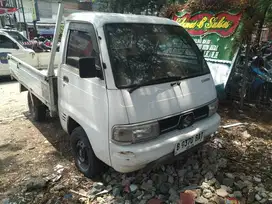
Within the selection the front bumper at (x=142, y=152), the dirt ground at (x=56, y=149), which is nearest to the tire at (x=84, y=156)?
the dirt ground at (x=56, y=149)

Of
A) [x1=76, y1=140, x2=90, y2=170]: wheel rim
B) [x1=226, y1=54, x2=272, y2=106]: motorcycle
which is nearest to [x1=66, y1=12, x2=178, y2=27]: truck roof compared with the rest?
[x1=76, y1=140, x2=90, y2=170]: wheel rim

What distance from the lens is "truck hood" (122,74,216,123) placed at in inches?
86.7

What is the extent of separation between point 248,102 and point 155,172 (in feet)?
11.8

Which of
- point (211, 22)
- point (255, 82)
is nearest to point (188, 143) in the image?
point (255, 82)

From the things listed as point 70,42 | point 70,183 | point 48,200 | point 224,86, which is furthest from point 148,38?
point 224,86

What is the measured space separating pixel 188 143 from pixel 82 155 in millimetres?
1430

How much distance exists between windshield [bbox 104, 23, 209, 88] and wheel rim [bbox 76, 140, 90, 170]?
1157mm

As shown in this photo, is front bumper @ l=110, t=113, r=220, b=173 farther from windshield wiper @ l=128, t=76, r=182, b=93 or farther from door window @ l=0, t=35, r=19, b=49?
door window @ l=0, t=35, r=19, b=49

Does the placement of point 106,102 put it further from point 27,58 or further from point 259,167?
point 27,58

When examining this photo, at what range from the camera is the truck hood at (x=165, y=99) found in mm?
2203

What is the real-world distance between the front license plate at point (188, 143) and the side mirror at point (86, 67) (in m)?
1.20

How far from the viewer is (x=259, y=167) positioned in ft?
10.2

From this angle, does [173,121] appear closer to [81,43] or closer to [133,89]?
[133,89]

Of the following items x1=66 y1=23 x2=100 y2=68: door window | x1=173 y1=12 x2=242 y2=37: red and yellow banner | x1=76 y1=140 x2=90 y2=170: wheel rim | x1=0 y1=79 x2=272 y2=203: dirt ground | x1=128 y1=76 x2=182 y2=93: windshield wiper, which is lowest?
x1=0 y1=79 x2=272 y2=203: dirt ground
